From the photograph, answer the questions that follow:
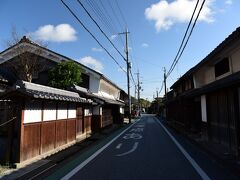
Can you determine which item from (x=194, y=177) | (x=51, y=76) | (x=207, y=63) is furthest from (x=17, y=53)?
(x=194, y=177)

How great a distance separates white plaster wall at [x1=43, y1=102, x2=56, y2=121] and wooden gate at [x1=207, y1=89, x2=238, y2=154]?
7.54m

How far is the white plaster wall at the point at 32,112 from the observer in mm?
9414

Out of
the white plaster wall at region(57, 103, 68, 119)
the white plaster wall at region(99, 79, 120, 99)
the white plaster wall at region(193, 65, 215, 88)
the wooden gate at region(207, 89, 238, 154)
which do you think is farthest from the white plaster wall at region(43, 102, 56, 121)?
the white plaster wall at region(99, 79, 120, 99)

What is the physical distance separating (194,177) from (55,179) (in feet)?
12.4

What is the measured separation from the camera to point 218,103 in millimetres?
13578

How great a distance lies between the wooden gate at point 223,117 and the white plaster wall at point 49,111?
754 cm

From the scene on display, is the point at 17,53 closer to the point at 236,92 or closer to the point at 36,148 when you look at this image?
the point at 36,148

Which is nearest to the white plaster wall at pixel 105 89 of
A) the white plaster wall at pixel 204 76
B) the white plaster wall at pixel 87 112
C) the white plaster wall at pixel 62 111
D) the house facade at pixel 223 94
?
the white plaster wall at pixel 87 112

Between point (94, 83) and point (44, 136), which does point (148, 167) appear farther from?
point (94, 83)

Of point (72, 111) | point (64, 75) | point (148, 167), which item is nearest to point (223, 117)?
point (148, 167)

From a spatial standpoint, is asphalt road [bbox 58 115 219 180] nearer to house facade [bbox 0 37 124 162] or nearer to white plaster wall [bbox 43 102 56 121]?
house facade [bbox 0 37 124 162]

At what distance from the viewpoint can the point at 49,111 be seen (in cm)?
1170

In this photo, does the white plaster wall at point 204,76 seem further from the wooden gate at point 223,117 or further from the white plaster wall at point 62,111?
the white plaster wall at point 62,111

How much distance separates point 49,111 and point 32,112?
181 cm
